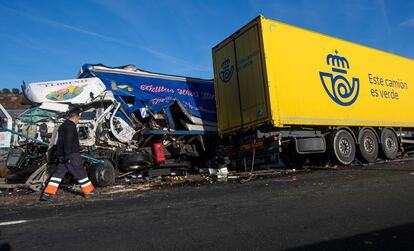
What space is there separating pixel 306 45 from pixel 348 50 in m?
1.83

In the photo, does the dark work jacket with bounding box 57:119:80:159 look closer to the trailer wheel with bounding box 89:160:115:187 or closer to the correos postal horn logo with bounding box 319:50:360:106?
the trailer wheel with bounding box 89:160:115:187

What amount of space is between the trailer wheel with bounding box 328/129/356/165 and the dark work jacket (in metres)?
6.11

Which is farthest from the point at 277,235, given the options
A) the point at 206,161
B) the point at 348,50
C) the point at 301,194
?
the point at 348,50

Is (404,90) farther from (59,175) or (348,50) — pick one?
(59,175)

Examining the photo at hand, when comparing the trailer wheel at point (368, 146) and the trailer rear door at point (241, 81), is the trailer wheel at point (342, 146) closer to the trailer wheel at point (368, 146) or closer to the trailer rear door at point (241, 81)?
the trailer wheel at point (368, 146)

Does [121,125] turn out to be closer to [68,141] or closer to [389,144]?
[68,141]

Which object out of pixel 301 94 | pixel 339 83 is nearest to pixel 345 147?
pixel 339 83

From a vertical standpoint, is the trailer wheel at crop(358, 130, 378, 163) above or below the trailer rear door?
below

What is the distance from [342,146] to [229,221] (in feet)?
22.2

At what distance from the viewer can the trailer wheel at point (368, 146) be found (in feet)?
34.0

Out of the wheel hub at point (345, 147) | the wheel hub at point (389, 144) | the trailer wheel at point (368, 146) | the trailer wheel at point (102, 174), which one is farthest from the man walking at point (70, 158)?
the wheel hub at point (389, 144)

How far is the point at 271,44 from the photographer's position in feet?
28.3

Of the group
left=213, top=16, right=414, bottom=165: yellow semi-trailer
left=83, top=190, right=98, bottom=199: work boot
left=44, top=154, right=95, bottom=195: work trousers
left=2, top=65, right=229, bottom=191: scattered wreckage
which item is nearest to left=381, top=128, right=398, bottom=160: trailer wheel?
left=213, top=16, right=414, bottom=165: yellow semi-trailer

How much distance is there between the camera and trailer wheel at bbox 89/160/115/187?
24.9 feet
